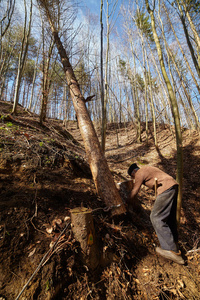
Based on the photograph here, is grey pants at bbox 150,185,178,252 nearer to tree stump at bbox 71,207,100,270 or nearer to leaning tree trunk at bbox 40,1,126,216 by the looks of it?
leaning tree trunk at bbox 40,1,126,216

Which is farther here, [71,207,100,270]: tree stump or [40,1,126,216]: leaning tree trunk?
[40,1,126,216]: leaning tree trunk

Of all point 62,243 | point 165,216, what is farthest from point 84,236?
point 165,216

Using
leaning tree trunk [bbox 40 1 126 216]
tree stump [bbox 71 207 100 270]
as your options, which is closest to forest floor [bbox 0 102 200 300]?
tree stump [bbox 71 207 100 270]

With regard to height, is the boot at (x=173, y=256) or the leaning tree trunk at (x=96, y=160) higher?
the leaning tree trunk at (x=96, y=160)

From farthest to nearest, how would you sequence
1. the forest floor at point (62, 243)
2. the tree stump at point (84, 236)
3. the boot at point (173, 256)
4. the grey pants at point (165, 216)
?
the grey pants at point (165, 216), the boot at point (173, 256), the tree stump at point (84, 236), the forest floor at point (62, 243)

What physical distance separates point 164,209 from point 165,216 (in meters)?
0.11

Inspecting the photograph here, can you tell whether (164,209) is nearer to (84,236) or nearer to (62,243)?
(84,236)

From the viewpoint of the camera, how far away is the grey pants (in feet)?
7.21

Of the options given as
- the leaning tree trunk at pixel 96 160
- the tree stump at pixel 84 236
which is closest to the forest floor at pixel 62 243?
the tree stump at pixel 84 236

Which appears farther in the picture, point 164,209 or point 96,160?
point 96,160

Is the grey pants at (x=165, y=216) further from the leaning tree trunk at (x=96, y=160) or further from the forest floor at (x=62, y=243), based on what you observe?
the leaning tree trunk at (x=96, y=160)

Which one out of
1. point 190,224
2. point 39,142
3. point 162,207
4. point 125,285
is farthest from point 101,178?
point 190,224

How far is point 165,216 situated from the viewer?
2.29m

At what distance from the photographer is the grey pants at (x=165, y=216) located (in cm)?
220
